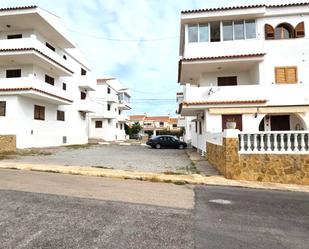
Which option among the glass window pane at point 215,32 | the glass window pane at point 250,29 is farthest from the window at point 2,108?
the glass window pane at point 250,29

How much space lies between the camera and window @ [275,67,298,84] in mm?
18156

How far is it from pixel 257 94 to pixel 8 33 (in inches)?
886

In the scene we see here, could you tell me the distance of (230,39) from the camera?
1883cm

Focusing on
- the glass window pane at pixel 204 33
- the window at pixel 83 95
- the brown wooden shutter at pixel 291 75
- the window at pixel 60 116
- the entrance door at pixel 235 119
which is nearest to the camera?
the entrance door at pixel 235 119

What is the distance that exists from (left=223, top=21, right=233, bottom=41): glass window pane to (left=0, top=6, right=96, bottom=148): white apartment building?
597 inches

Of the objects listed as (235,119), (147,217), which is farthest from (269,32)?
(147,217)

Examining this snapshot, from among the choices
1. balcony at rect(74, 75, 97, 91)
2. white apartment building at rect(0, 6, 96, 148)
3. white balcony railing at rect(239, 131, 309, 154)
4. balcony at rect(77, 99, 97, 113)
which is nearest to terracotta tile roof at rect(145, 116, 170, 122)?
balcony at rect(77, 99, 97, 113)

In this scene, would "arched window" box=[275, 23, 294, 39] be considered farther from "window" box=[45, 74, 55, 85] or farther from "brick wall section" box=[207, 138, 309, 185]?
"window" box=[45, 74, 55, 85]

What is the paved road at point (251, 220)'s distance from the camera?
4.55m

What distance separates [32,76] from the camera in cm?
2177

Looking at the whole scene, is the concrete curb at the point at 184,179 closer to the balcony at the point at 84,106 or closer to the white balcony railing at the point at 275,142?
the white balcony railing at the point at 275,142

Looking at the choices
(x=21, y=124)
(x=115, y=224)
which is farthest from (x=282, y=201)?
(x=21, y=124)

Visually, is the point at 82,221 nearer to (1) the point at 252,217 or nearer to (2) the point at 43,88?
(1) the point at 252,217

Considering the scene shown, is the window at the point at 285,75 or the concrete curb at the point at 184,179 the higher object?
the window at the point at 285,75
